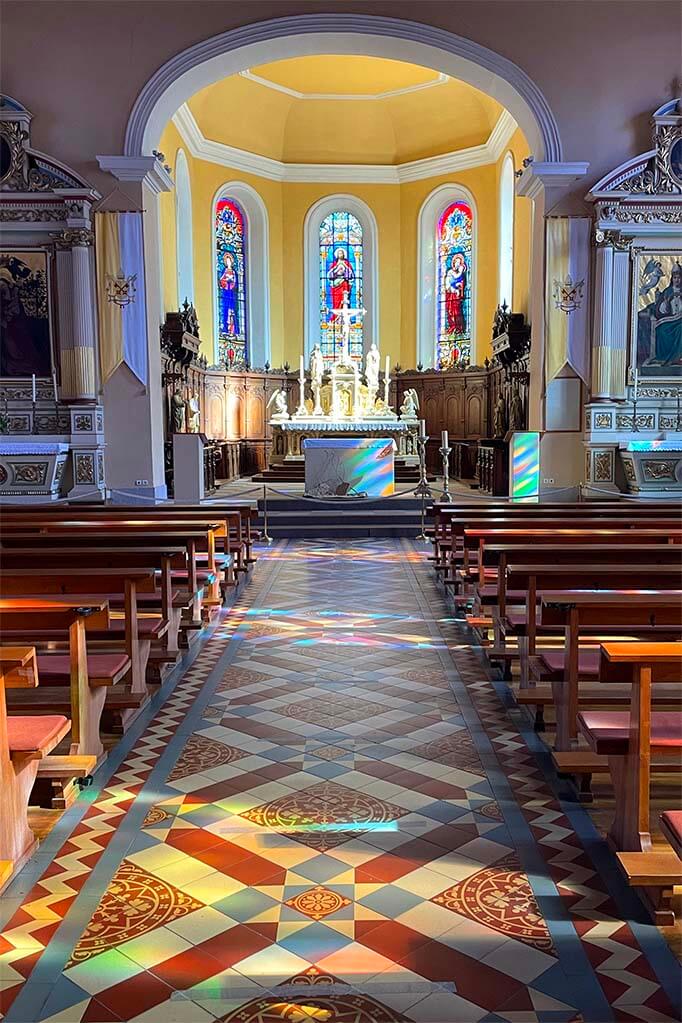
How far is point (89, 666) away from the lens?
3.96 metres

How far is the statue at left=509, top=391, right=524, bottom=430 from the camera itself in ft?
52.3

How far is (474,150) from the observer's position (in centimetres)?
1998

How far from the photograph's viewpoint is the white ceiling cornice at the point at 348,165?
18562 mm

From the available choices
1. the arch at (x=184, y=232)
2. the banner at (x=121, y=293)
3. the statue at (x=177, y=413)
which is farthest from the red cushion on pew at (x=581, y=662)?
the arch at (x=184, y=232)

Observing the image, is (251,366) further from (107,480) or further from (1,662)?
(1,662)

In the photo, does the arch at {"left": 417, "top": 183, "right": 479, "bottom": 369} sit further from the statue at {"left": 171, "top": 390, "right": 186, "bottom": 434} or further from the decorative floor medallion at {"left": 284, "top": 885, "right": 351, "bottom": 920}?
the decorative floor medallion at {"left": 284, "top": 885, "right": 351, "bottom": 920}

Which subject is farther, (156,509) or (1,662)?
(156,509)

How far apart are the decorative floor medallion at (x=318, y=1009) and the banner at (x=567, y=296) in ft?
38.1

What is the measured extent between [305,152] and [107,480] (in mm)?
12612

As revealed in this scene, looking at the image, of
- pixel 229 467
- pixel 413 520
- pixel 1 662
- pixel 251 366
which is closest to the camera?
pixel 1 662

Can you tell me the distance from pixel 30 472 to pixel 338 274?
12523 mm

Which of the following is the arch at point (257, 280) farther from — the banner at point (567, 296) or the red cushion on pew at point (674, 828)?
the red cushion on pew at point (674, 828)

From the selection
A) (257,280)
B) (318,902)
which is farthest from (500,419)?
(318,902)

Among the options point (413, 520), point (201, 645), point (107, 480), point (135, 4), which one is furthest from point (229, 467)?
point (201, 645)
